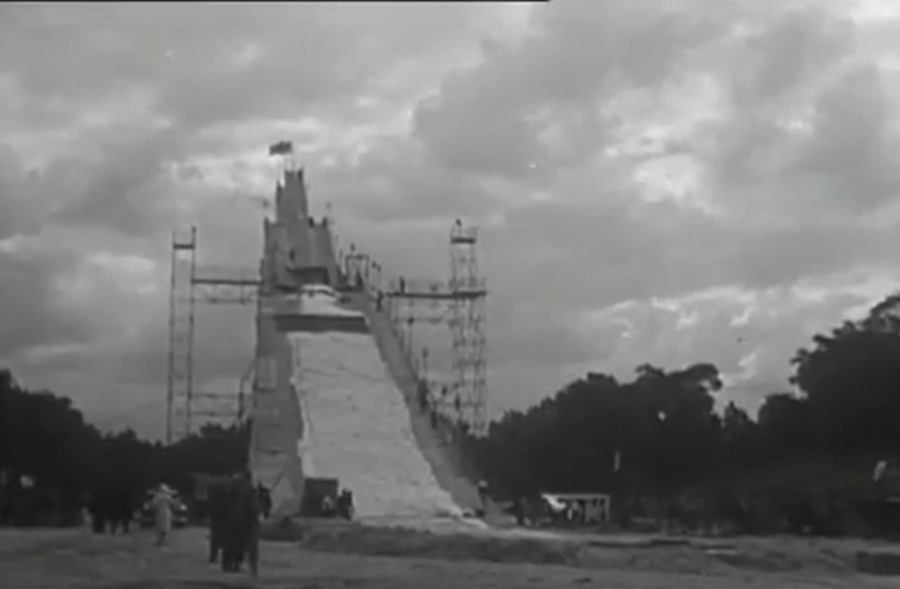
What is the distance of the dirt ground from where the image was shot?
20016 millimetres

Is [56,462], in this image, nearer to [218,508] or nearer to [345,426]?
[218,508]

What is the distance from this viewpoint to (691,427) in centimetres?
4975

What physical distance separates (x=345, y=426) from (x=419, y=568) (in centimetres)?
2821

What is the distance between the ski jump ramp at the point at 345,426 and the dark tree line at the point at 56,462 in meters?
9.48

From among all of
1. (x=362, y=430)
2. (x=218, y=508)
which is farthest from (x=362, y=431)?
(x=218, y=508)

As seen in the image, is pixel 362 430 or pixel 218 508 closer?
pixel 218 508

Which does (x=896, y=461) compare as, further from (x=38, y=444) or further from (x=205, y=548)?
(x=38, y=444)

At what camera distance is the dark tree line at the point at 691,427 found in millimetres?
36688

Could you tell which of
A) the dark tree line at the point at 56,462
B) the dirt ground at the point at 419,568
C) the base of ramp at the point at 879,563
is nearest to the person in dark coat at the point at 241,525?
the dirt ground at the point at 419,568

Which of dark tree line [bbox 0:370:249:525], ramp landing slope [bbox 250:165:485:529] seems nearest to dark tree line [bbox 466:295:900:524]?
ramp landing slope [bbox 250:165:485:529]

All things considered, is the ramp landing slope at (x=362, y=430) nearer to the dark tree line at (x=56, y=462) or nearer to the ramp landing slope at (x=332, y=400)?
the ramp landing slope at (x=332, y=400)

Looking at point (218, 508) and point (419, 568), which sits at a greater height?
point (218, 508)

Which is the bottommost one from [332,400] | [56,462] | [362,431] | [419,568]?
[419,568]

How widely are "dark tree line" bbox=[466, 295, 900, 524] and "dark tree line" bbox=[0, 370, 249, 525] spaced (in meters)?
14.4
